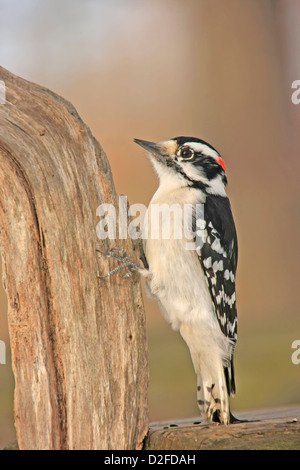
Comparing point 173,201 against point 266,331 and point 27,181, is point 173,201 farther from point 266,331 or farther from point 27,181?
point 266,331

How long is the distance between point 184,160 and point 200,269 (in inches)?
19.9

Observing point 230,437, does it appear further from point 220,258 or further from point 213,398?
point 220,258

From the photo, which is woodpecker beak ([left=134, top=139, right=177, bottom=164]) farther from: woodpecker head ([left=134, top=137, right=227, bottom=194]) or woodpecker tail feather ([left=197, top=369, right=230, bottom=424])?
woodpecker tail feather ([left=197, top=369, right=230, bottom=424])

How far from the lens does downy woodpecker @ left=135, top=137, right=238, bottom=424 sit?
2432mm

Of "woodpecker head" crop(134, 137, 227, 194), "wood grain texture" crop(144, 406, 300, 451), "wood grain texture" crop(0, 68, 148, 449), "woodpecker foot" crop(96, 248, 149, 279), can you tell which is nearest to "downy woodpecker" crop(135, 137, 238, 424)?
"woodpecker head" crop(134, 137, 227, 194)

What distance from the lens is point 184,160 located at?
2.57 m

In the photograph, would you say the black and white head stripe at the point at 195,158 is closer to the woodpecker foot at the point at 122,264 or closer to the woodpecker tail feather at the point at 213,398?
the woodpecker foot at the point at 122,264

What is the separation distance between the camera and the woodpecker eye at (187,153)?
256 centimetres

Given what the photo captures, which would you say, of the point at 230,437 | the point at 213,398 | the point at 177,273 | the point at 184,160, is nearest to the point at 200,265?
the point at 177,273

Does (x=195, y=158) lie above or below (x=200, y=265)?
above

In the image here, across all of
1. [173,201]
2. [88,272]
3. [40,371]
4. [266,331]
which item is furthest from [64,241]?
[266,331]

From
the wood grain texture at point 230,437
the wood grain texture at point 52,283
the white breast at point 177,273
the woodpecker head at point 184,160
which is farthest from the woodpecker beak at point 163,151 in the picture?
the wood grain texture at point 230,437

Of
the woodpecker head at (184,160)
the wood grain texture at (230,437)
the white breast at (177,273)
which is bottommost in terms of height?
the wood grain texture at (230,437)

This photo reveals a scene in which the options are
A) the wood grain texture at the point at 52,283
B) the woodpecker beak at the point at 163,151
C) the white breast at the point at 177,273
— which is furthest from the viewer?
the woodpecker beak at the point at 163,151
